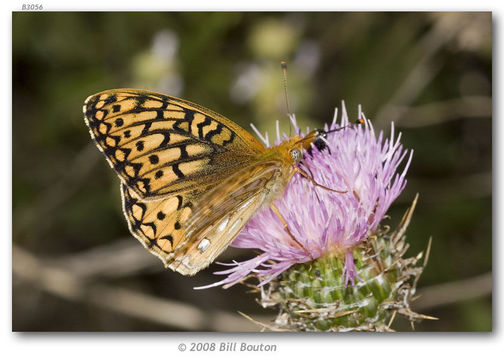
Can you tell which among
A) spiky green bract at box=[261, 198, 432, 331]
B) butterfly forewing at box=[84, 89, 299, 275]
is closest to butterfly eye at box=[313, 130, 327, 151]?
butterfly forewing at box=[84, 89, 299, 275]

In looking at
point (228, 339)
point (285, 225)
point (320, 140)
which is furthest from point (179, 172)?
point (228, 339)

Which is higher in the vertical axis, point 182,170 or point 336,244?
point 182,170

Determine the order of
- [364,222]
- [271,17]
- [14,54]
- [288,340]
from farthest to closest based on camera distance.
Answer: [271,17] → [14,54] → [288,340] → [364,222]

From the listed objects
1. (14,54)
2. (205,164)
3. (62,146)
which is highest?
(14,54)

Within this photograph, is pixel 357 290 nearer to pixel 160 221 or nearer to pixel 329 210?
pixel 329 210

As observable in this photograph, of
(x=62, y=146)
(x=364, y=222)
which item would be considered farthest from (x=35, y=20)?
(x=364, y=222)

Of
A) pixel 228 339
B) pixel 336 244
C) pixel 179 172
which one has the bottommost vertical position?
pixel 228 339

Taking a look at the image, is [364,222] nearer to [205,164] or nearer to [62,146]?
[205,164]
